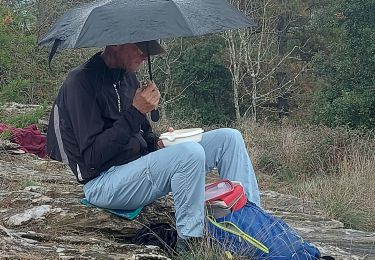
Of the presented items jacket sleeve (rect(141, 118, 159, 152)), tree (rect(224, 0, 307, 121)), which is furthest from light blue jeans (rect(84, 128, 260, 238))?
tree (rect(224, 0, 307, 121))

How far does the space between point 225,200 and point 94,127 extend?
82cm

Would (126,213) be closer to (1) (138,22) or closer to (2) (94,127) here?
(2) (94,127)

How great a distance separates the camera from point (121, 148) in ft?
12.3

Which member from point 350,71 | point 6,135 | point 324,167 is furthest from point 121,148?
point 350,71

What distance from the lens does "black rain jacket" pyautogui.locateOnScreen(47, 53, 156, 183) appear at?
145 inches

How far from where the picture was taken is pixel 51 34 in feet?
13.2

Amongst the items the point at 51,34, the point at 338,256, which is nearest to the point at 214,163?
the point at 338,256

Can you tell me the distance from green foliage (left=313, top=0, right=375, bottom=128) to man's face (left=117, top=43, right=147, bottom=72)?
14.5m

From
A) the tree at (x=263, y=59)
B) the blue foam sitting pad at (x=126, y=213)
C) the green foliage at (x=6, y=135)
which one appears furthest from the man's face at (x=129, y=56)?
the tree at (x=263, y=59)

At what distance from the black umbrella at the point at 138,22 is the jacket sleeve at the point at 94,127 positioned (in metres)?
0.29

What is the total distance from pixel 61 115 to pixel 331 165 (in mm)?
7536

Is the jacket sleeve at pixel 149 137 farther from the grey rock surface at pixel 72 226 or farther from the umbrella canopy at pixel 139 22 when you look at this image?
the umbrella canopy at pixel 139 22

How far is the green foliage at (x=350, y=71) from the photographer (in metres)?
18.6

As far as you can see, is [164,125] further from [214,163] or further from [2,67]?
[214,163]
